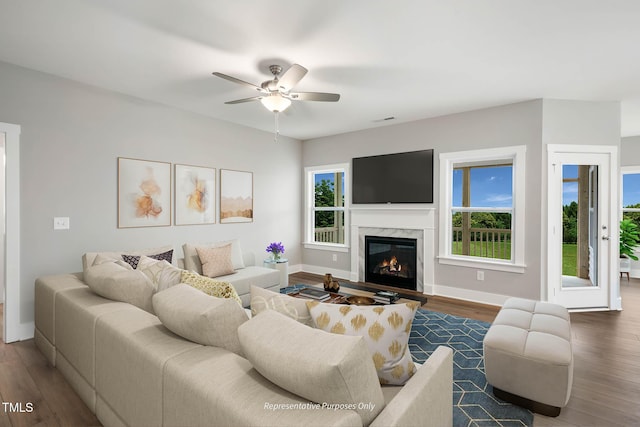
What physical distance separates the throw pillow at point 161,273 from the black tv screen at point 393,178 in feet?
11.8

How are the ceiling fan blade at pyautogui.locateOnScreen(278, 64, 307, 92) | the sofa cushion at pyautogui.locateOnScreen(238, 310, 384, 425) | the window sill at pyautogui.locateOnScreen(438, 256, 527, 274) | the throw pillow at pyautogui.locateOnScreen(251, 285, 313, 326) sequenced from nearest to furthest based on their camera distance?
the sofa cushion at pyautogui.locateOnScreen(238, 310, 384, 425) < the throw pillow at pyautogui.locateOnScreen(251, 285, 313, 326) < the ceiling fan blade at pyautogui.locateOnScreen(278, 64, 307, 92) < the window sill at pyautogui.locateOnScreen(438, 256, 527, 274)

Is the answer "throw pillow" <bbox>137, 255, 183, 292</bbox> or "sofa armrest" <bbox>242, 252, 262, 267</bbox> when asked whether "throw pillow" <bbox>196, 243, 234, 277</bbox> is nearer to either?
"sofa armrest" <bbox>242, 252, 262, 267</bbox>

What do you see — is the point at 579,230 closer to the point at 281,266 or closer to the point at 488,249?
the point at 488,249

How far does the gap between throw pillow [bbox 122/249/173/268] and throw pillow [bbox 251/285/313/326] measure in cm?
223

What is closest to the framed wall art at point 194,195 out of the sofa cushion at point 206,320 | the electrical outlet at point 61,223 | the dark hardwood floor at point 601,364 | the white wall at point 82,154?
the white wall at point 82,154

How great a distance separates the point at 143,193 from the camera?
3.91m

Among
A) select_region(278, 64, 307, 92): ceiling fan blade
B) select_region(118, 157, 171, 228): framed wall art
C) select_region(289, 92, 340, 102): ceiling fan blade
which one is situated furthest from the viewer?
select_region(118, 157, 171, 228): framed wall art

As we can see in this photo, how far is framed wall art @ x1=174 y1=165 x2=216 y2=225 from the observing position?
4277 mm

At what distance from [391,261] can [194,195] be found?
320 cm

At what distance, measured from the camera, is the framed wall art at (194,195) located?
4277 mm

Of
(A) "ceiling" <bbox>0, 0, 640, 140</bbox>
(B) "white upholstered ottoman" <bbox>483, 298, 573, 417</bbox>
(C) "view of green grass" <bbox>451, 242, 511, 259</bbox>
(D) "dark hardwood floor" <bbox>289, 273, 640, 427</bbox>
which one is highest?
(A) "ceiling" <bbox>0, 0, 640, 140</bbox>

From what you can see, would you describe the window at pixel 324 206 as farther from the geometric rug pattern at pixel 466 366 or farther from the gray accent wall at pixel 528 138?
the geometric rug pattern at pixel 466 366

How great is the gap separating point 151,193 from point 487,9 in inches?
156

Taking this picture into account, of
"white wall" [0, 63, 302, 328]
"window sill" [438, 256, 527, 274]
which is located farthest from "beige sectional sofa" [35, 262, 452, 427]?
"window sill" [438, 256, 527, 274]
